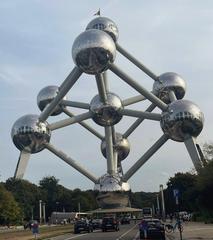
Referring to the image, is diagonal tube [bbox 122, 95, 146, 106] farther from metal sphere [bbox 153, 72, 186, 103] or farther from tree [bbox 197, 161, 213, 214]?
tree [bbox 197, 161, 213, 214]

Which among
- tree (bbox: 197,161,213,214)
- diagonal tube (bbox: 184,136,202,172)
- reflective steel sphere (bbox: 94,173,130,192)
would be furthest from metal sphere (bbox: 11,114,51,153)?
tree (bbox: 197,161,213,214)

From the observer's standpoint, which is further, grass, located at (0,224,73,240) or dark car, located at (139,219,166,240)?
grass, located at (0,224,73,240)

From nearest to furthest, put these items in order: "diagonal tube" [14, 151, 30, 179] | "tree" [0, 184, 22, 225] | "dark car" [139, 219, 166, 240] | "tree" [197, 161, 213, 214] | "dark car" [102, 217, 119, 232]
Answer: "dark car" [139, 219, 166, 240], "tree" [197, 161, 213, 214], "dark car" [102, 217, 119, 232], "diagonal tube" [14, 151, 30, 179], "tree" [0, 184, 22, 225]

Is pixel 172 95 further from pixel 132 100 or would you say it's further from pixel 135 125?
pixel 135 125

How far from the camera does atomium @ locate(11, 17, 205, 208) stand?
1676 inches

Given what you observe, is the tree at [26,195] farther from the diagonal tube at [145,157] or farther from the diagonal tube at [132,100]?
the diagonal tube at [132,100]

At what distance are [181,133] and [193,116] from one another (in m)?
2.05

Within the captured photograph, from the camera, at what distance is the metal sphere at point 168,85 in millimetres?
53844

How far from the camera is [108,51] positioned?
1655 inches

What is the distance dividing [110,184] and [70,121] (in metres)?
7.70

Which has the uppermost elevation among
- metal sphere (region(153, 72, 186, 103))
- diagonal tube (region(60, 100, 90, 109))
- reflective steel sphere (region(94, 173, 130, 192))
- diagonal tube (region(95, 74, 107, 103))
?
metal sphere (region(153, 72, 186, 103))

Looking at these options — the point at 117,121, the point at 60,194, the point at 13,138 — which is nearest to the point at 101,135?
the point at 117,121

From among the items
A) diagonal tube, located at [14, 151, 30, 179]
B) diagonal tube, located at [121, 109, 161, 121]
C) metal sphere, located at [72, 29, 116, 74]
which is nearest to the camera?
metal sphere, located at [72, 29, 116, 74]

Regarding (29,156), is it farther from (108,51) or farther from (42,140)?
(108,51)
